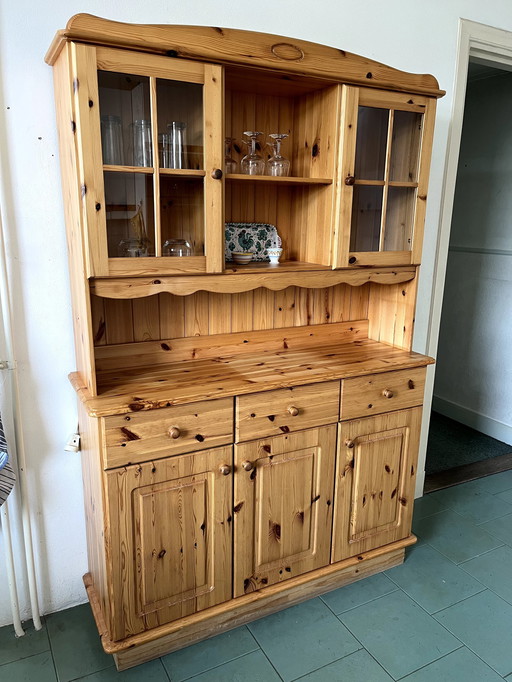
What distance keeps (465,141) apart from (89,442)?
312 centimetres

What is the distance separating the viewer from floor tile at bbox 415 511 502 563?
233 centimetres

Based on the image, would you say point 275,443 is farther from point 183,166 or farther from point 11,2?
point 11,2

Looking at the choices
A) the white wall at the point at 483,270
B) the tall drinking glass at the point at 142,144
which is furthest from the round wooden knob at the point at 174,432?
the white wall at the point at 483,270

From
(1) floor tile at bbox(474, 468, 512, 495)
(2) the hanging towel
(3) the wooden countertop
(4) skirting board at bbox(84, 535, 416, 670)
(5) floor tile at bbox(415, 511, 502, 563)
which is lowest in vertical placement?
(5) floor tile at bbox(415, 511, 502, 563)

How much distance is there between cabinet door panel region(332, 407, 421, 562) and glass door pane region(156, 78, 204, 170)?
106 centimetres

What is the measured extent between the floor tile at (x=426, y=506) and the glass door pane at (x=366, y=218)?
141cm

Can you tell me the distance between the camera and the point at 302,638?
6.07ft

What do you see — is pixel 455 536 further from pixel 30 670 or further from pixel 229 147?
pixel 229 147

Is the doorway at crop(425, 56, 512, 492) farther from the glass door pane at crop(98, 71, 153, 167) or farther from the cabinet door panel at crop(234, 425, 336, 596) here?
the glass door pane at crop(98, 71, 153, 167)

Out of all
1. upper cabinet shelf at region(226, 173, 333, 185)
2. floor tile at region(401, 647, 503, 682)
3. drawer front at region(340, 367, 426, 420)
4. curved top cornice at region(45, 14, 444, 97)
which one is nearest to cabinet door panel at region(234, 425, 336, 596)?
drawer front at region(340, 367, 426, 420)

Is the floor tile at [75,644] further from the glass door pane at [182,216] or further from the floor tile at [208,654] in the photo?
the glass door pane at [182,216]

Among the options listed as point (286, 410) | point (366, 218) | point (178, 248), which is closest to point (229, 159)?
point (178, 248)

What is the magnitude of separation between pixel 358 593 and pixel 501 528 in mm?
878

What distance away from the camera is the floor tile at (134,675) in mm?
1675
